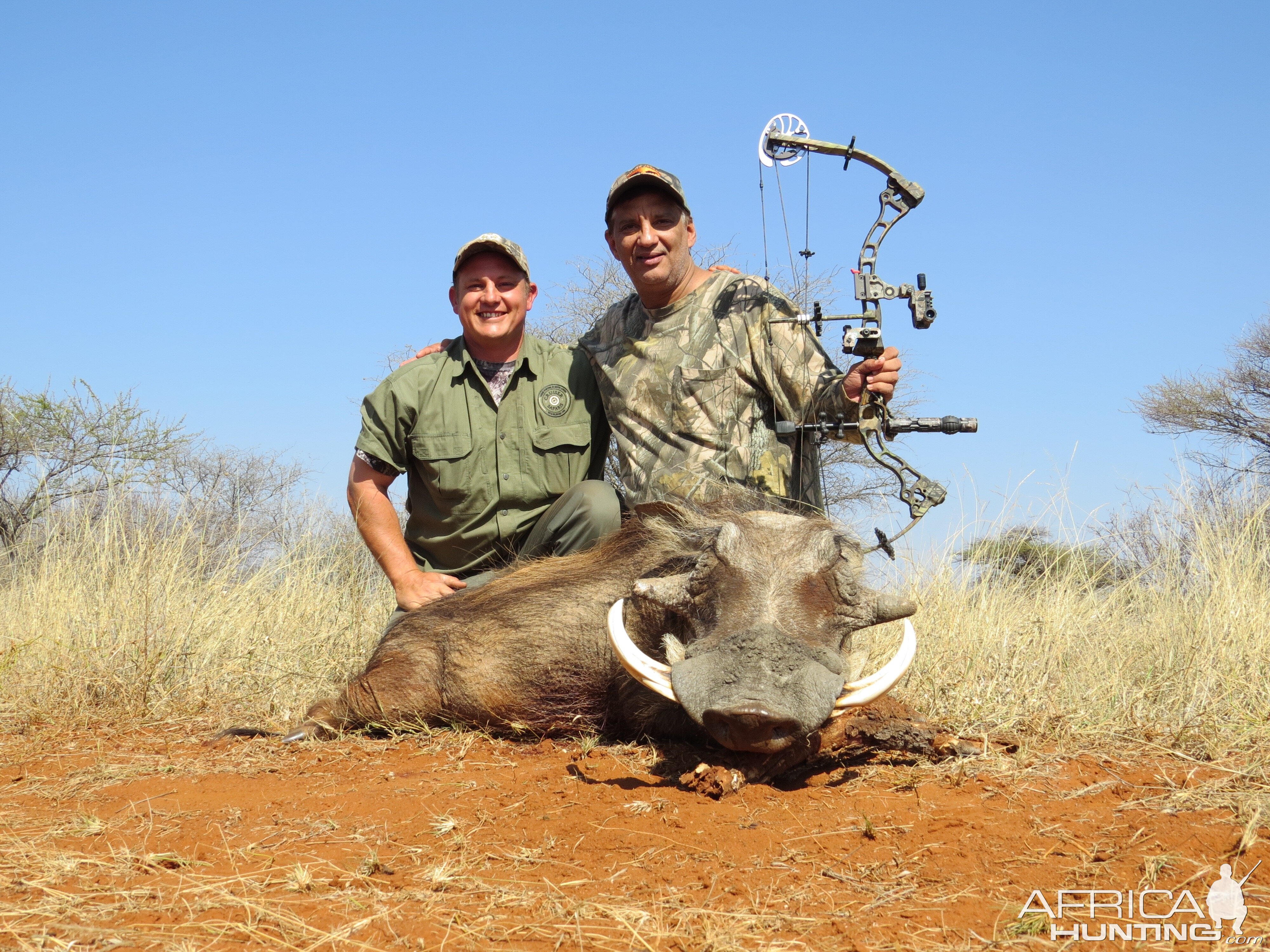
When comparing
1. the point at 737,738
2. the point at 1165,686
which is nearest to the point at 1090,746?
the point at 1165,686

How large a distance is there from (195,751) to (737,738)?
2.48 meters

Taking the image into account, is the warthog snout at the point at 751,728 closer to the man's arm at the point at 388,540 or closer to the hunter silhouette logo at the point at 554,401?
the man's arm at the point at 388,540

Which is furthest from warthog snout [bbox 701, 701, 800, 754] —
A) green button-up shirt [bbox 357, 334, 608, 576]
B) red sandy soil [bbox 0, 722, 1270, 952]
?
green button-up shirt [bbox 357, 334, 608, 576]

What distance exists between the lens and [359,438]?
525 cm

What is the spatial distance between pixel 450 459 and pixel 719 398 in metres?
1.44

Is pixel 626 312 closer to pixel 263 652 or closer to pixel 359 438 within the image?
pixel 359 438

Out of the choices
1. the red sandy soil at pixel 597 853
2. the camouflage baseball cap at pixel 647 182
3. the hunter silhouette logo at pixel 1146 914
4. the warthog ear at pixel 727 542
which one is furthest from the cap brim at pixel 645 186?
the hunter silhouette logo at pixel 1146 914

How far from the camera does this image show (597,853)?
2.58 metres

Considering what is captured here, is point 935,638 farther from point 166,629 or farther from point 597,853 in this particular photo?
point 166,629

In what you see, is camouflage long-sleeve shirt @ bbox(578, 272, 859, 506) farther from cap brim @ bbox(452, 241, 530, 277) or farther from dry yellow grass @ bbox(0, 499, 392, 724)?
dry yellow grass @ bbox(0, 499, 392, 724)

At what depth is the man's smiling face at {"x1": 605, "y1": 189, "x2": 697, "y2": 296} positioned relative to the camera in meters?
4.98

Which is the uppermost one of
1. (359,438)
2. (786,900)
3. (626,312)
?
(626,312)

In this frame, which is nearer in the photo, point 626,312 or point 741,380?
point 741,380

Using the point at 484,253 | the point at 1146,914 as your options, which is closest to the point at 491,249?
the point at 484,253
